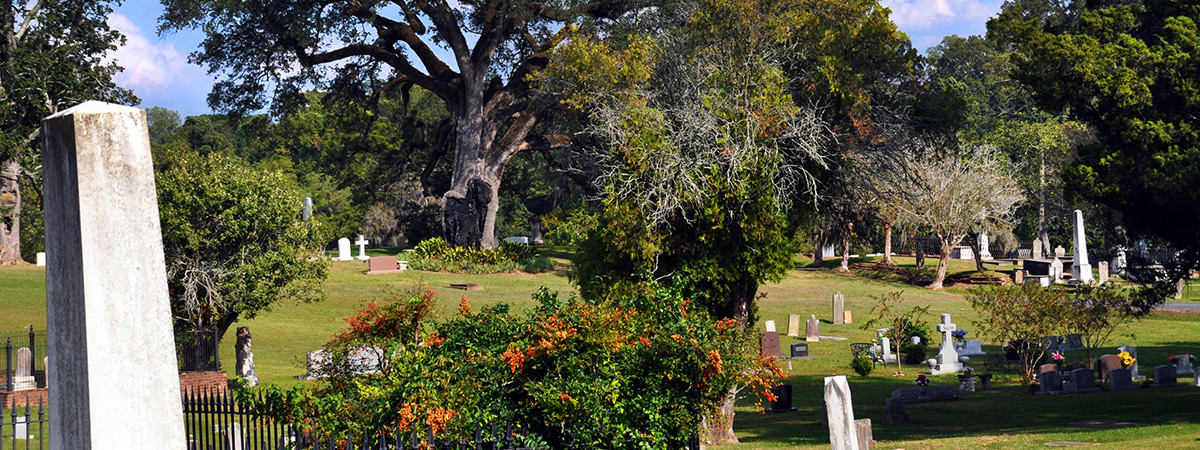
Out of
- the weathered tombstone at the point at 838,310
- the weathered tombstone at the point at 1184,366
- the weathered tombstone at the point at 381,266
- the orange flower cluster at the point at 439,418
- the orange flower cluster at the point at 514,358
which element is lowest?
the weathered tombstone at the point at 1184,366

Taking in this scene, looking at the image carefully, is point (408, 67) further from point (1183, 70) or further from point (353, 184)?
point (1183, 70)

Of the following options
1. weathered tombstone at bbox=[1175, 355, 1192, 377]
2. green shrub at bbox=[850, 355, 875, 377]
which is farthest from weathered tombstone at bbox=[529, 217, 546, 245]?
weathered tombstone at bbox=[1175, 355, 1192, 377]

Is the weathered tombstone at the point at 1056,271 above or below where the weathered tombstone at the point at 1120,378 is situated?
above

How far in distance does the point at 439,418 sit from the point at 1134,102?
12.6 m

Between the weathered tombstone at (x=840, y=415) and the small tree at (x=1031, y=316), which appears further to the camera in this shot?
the small tree at (x=1031, y=316)

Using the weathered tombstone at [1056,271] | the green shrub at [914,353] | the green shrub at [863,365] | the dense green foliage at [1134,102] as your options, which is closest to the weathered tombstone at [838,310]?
the green shrub at [914,353]

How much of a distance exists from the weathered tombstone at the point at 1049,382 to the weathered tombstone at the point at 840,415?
1246 centimetres

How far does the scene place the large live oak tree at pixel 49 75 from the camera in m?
28.6

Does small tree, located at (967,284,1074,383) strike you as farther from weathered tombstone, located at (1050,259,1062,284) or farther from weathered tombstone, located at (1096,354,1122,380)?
weathered tombstone, located at (1050,259,1062,284)

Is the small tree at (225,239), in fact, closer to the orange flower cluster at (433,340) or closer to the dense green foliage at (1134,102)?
the orange flower cluster at (433,340)

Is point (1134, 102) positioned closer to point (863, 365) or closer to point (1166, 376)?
point (1166, 376)

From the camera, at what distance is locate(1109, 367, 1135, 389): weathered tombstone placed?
2261 cm

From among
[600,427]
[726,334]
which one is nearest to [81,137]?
[600,427]

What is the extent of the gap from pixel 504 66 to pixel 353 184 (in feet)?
62.3
